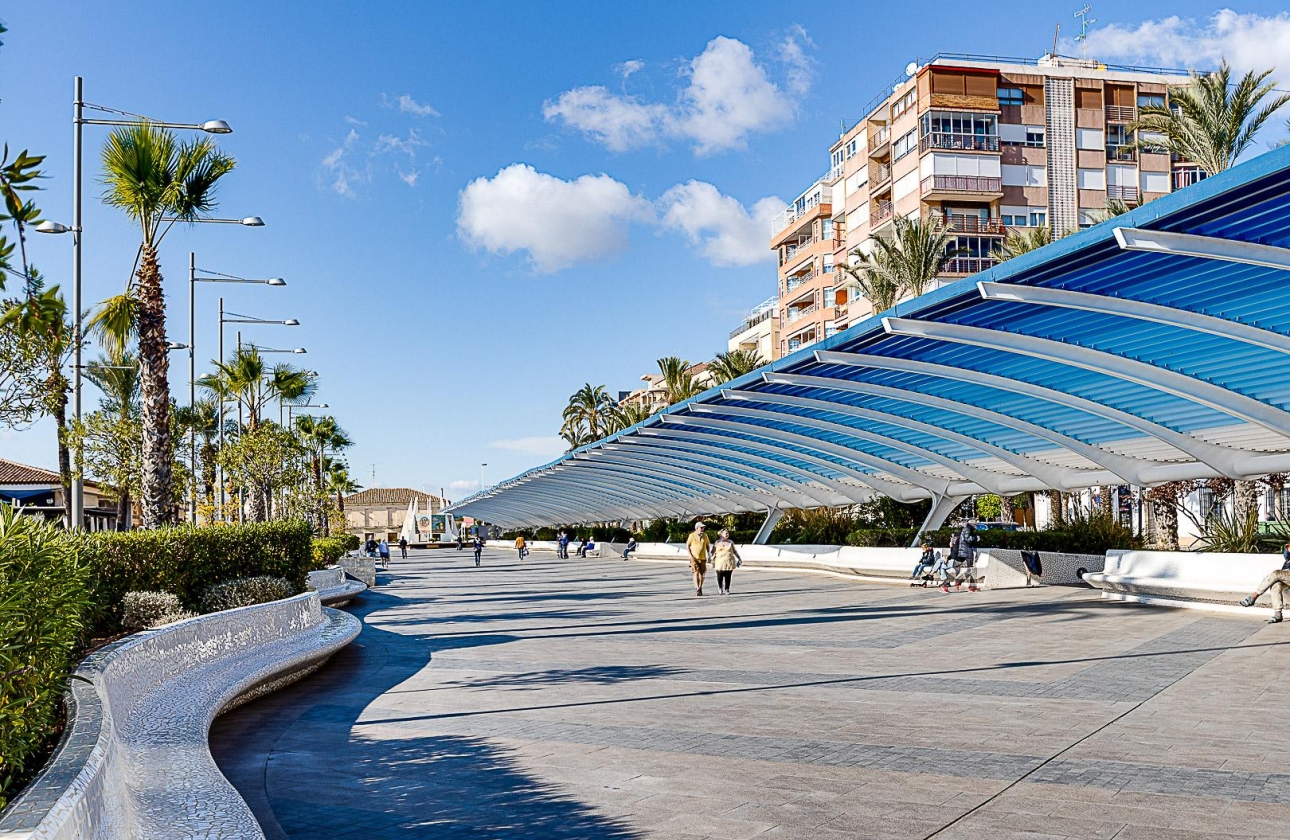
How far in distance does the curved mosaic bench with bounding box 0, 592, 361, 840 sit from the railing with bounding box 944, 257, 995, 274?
49.2m

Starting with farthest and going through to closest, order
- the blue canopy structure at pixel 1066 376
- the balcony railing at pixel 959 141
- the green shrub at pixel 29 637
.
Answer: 1. the balcony railing at pixel 959 141
2. the blue canopy structure at pixel 1066 376
3. the green shrub at pixel 29 637

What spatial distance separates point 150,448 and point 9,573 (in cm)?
1381

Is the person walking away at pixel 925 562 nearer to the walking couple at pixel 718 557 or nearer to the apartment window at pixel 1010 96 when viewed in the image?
the walking couple at pixel 718 557

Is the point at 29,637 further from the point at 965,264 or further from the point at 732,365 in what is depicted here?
the point at 732,365

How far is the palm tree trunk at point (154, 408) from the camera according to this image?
17312 mm

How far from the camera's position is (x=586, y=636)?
53.3 feet

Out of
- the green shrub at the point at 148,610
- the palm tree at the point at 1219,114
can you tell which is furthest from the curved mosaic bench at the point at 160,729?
the palm tree at the point at 1219,114

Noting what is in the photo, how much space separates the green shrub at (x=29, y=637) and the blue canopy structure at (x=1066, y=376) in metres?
10.0

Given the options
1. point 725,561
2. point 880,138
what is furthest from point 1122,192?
point 725,561

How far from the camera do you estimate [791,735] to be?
8102 mm

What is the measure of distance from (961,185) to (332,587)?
42.8m

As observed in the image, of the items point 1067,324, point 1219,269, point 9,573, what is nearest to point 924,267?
point 1067,324

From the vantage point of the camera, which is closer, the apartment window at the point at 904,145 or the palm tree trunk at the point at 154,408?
the palm tree trunk at the point at 154,408

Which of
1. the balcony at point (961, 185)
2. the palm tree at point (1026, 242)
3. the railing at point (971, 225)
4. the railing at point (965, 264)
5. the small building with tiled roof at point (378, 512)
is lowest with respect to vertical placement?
the small building with tiled roof at point (378, 512)
